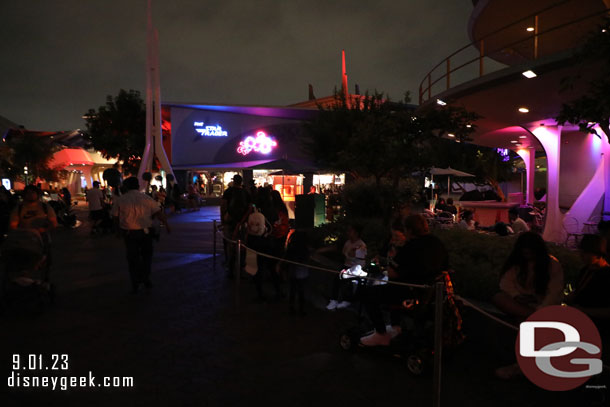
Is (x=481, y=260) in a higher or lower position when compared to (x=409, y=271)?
lower

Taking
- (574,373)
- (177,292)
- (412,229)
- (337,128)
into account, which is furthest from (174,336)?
(337,128)

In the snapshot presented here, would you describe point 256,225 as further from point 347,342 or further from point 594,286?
point 594,286

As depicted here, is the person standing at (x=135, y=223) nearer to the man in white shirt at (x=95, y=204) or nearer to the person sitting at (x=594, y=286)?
the person sitting at (x=594, y=286)

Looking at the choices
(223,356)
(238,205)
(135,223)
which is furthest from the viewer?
(238,205)

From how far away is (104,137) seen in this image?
109 feet

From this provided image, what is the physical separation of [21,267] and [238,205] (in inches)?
138

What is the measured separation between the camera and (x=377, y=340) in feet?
14.9

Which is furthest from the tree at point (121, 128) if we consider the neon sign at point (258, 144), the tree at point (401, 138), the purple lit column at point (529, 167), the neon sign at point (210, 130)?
the purple lit column at point (529, 167)

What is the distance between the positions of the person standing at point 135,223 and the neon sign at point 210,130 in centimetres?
2723

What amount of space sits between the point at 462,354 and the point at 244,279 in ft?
14.9

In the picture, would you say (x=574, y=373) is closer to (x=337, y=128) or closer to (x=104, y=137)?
(x=337, y=128)

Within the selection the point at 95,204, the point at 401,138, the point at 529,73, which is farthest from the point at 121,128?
the point at 529,73

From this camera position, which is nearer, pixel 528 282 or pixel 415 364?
A: pixel 415 364

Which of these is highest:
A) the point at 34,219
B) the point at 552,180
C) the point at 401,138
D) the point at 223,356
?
the point at 401,138
